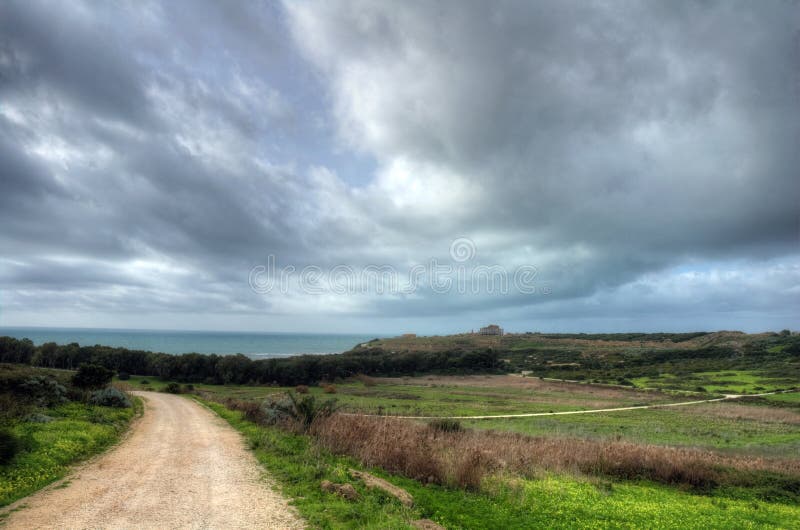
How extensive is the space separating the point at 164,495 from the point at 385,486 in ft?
20.3

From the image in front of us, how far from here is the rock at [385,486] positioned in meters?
11.0

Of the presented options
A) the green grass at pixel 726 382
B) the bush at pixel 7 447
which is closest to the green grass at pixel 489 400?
the green grass at pixel 726 382

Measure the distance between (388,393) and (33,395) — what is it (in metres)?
56.4

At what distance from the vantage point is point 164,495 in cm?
1127

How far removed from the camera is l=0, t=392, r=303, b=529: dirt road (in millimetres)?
9500

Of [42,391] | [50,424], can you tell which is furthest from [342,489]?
[42,391]

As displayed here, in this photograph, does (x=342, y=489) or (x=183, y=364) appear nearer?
(x=342, y=489)

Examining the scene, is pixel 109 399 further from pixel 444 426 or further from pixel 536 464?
pixel 536 464

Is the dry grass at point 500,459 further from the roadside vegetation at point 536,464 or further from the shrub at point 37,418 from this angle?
the shrub at point 37,418

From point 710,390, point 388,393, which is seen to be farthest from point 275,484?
point 710,390

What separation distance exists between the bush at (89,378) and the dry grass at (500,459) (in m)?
24.3

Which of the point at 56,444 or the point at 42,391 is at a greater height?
the point at 42,391

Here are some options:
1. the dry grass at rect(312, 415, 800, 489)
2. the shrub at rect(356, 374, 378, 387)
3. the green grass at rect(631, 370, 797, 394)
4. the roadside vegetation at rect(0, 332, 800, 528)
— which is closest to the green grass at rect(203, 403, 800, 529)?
the roadside vegetation at rect(0, 332, 800, 528)

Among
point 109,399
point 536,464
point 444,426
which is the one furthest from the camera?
point 109,399
